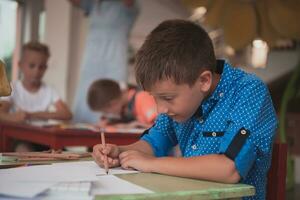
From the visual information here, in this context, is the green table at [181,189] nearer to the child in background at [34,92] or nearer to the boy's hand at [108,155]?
the boy's hand at [108,155]

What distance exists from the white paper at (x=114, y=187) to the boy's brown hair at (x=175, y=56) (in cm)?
25

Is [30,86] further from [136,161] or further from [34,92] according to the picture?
[136,161]

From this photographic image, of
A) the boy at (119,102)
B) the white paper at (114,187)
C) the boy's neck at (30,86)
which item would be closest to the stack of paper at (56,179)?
the white paper at (114,187)

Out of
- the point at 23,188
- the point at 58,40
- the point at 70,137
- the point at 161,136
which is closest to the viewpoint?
the point at 23,188

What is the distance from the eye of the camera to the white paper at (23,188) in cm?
77

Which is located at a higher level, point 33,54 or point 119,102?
point 33,54

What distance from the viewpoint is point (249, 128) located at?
3.34ft

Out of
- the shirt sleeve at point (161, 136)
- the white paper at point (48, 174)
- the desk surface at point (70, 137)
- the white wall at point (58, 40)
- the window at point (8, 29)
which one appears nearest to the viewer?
the white paper at point (48, 174)

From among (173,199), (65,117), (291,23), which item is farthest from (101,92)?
(173,199)

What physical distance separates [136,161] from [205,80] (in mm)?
229

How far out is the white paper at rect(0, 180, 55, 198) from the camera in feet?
2.52

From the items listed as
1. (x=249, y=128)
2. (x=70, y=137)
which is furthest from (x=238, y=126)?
(x=70, y=137)

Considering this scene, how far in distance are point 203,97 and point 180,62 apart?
0.35 ft

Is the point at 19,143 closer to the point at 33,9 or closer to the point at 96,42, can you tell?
the point at 96,42
